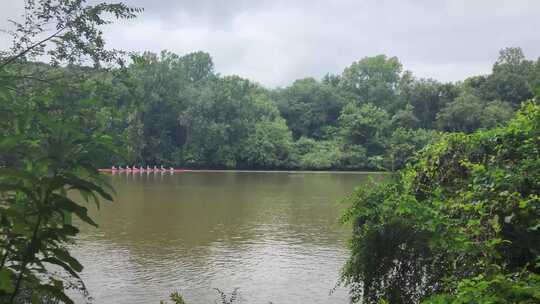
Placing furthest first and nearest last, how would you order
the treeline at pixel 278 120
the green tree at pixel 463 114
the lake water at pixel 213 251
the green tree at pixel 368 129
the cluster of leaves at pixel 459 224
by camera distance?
the green tree at pixel 368 129 < the treeline at pixel 278 120 < the green tree at pixel 463 114 < the lake water at pixel 213 251 < the cluster of leaves at pixel 459 224

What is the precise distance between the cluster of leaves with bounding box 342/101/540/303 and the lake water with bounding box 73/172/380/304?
317cm

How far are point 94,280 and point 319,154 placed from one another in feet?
127

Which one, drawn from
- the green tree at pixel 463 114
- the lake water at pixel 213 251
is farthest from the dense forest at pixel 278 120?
the lake water at pixel 213 251

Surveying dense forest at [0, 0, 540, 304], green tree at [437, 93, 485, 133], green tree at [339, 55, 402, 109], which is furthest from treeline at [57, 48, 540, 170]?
dense forest at [0, 0, 540, 304]

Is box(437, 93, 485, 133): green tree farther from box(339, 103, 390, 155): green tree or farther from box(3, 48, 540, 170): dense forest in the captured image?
box(339, 103, 390, 155): green tree

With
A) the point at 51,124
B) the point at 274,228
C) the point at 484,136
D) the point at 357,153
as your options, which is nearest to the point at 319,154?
the point at 357,153

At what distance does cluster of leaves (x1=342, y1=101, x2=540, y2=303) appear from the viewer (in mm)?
3104

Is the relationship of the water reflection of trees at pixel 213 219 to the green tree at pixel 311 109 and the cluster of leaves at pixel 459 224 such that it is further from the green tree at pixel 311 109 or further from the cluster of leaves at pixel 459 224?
the green tree at pixel 311 109

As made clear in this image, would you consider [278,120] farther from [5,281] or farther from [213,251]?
[5,281]

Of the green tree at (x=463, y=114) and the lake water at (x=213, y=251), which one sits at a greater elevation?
the green tree at (x=463, y=114)

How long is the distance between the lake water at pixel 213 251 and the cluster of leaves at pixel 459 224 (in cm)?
317

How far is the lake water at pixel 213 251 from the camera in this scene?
26.8 feet

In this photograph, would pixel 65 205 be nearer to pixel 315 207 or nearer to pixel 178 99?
pixel 315 207

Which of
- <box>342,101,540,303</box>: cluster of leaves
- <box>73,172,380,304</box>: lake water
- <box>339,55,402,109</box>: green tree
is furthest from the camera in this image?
<box>339,55,402,109</box>: green tree
